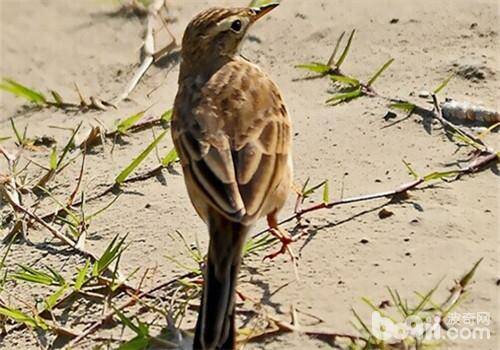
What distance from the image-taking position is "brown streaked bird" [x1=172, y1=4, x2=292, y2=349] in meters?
4.96

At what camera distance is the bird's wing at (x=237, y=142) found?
511 cm

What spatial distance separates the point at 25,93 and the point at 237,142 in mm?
2390

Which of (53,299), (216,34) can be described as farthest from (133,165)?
(53,299)

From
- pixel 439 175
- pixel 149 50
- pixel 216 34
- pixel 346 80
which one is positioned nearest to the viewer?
pixel 439 175

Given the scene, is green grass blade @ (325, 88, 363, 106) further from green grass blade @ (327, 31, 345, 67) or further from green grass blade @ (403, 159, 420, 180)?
green grass blade @ (403, 159, 420, 180)

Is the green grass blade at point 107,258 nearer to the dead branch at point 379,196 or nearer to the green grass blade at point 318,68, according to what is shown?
the dead branch at point 379,196

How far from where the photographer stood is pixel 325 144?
6.63m

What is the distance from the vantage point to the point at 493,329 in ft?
16.5

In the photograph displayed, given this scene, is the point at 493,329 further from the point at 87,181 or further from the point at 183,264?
the point at 87,181

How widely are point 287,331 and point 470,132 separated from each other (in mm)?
1706

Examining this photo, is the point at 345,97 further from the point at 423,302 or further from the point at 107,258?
the point at 423,302

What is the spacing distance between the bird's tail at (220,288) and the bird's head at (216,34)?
1543mm

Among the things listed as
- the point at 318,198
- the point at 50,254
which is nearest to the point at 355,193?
the point at 318,198

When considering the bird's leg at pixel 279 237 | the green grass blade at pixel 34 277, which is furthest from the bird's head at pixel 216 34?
the green grass blade at pixel 34 277
